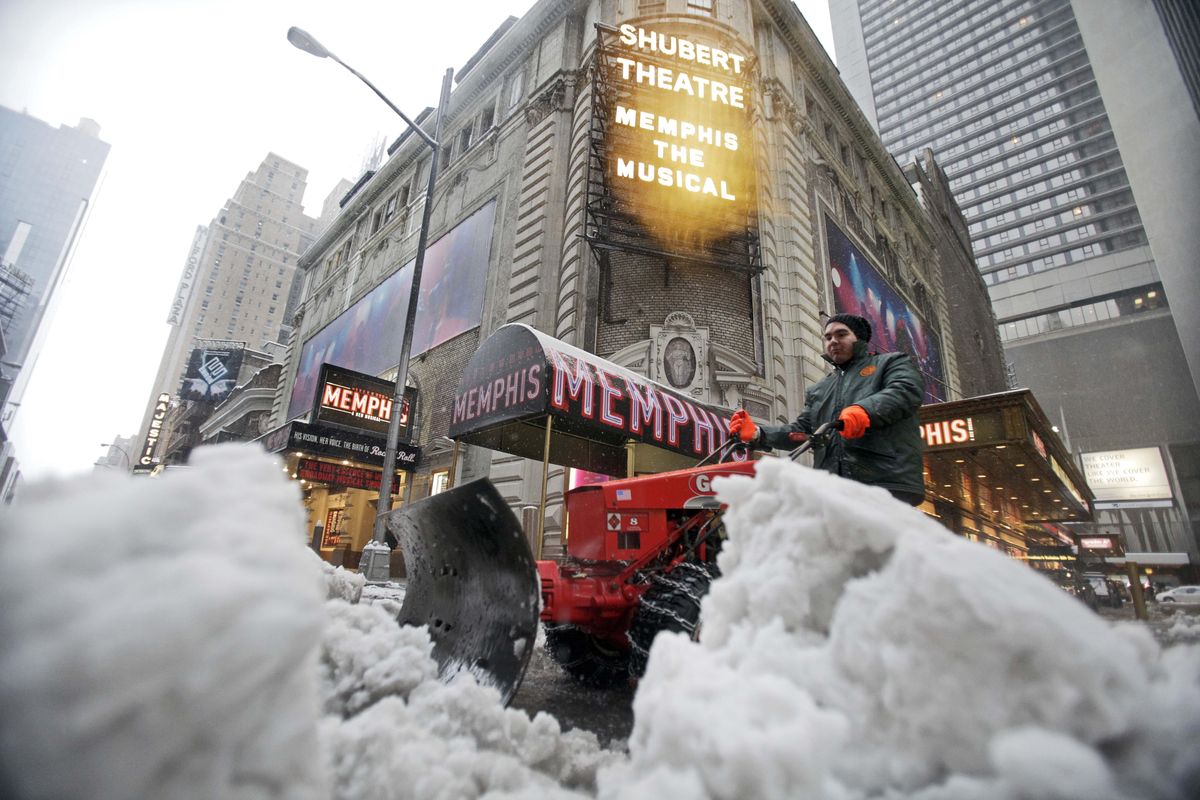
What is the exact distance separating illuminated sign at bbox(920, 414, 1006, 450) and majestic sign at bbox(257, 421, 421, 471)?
43.6 ft

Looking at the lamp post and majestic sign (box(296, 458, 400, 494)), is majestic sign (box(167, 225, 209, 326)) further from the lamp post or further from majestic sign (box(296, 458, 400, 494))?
the lamp post

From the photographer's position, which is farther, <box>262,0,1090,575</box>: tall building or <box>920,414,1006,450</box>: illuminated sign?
<box>920,414,1006,450</box>: illuminated sign

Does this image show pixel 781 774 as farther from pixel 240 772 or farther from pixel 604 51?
pixel 604 51

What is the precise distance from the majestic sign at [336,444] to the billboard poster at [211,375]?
28943 millimetres

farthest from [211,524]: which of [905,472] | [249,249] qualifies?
[249,249]

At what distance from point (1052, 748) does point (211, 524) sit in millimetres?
1585

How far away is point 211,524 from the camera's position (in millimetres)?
944

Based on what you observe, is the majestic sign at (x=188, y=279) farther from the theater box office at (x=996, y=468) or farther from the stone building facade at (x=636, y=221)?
the theater box office at (x=996, y=468)

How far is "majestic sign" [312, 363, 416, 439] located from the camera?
13.5 m

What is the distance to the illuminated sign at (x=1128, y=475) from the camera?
133 feet

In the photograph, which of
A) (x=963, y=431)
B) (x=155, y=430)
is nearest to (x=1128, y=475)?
(x=963, y=431)

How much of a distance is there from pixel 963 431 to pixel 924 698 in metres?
11.2

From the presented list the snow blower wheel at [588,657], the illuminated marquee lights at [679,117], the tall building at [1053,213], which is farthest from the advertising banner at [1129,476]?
the snow blower wheel at [588,657]

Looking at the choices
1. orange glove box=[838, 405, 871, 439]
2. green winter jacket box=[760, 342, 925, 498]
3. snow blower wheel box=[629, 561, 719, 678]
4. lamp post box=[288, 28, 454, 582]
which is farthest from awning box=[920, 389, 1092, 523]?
lamp post box=[288, 28, 454, 582]
